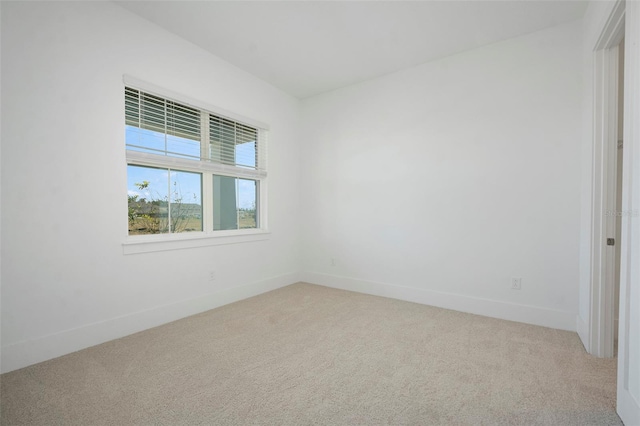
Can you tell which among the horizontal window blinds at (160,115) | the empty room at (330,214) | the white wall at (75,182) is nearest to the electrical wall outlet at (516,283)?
the empty room at (330,214)

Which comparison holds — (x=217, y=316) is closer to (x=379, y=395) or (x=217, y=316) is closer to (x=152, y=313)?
(x=152, y=313)

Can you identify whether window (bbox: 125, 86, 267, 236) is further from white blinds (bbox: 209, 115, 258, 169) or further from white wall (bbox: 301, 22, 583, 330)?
white wall (bbox: 301, 22, 583, 330)

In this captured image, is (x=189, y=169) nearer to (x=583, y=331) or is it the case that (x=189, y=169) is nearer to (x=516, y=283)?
(x=516, y=283)

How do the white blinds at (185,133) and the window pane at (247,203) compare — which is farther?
the window pane at (247,203)

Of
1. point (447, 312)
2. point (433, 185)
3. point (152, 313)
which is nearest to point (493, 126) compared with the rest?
point (433, 185)

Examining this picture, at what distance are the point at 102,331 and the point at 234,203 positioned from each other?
6.31 ft

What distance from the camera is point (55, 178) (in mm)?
2268

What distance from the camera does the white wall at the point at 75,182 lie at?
6.84 feet

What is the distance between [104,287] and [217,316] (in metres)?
1.09

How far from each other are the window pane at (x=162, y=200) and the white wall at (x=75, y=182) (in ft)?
0.64

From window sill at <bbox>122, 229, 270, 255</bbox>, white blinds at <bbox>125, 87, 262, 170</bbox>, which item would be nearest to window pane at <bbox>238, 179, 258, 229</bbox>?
window sill at <bbox>122, 229, 270, 255</bbox>

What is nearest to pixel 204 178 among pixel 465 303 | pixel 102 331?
pixel 102 331

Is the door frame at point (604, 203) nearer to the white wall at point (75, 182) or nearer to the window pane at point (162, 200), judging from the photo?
the white wall at point (75, 182)

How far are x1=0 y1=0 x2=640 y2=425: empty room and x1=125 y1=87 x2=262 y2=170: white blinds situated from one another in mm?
23
